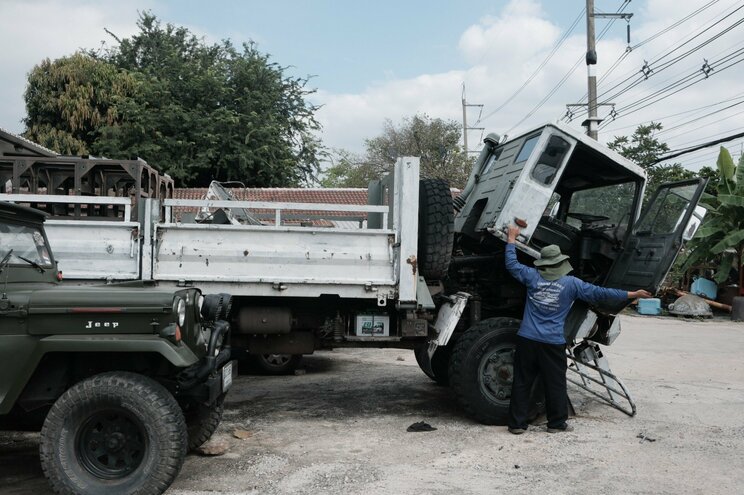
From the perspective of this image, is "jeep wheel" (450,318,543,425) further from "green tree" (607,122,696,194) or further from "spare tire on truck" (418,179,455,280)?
"green tree" (607,122,696,194)

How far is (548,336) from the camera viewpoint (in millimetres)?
6141

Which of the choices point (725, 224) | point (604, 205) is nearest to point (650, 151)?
point (725, 224)

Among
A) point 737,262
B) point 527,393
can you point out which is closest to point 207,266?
point 527,393

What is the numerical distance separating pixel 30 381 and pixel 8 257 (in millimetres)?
885

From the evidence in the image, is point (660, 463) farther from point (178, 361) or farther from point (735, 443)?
point (178, 361)

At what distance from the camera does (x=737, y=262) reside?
19.7 m

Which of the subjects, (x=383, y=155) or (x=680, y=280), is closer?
(x=680, y=280)

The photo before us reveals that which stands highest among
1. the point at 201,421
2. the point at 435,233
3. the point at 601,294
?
the point at 435,233

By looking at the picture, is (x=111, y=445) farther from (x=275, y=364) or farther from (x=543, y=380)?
(x=275, y=364)

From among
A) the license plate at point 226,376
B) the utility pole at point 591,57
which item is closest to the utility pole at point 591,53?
the utility pole at point 591,57

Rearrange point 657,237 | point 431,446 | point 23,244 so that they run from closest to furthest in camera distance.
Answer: point 23,244
point 431,446
point 657,237

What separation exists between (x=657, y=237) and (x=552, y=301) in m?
1.34

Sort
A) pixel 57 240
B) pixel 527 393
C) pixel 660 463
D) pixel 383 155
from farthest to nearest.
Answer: pixel 383 155 < pixel 527 393 < pixel 57 240 < pixel 660 463

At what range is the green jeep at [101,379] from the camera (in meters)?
4.07
